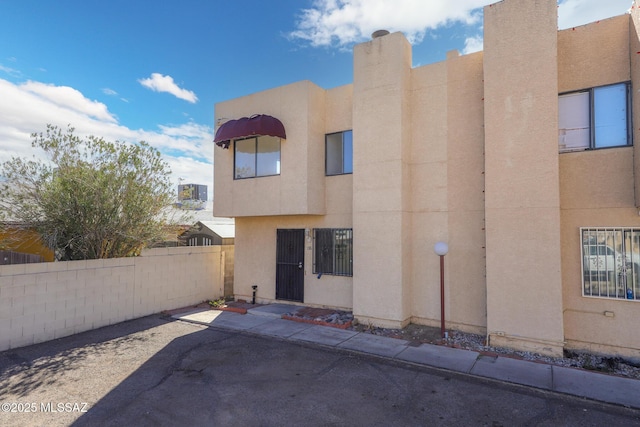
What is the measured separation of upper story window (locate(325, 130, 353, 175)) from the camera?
9867mm

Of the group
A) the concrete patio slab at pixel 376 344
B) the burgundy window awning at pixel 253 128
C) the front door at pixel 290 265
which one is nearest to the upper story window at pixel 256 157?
the burgundy window awning at pixel 253 128

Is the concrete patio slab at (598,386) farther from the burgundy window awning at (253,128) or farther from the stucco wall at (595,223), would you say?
the burgundy window awning at (253,128)

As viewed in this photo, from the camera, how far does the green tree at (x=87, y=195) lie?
8281mm

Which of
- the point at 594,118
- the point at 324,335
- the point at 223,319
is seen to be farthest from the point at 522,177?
the point at 223,319

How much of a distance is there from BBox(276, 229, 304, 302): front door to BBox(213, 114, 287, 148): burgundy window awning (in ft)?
10.4

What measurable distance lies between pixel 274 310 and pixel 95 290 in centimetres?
471

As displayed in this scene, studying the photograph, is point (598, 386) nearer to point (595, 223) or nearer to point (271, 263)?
point (595, 223)

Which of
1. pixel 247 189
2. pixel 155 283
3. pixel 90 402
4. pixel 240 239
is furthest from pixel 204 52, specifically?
pixel 90 402

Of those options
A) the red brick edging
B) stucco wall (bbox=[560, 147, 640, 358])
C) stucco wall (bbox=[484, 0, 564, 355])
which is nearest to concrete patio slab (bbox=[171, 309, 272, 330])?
the red brick edging

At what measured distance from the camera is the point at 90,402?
486cm

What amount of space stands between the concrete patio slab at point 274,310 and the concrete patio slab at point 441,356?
4075 mm

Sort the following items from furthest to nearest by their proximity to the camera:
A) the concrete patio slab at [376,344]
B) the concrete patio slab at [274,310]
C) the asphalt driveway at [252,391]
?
the concrete patio slab at [274,310]
the concrete patio slab at [376,344]
the asphalt driveway at [252,391]

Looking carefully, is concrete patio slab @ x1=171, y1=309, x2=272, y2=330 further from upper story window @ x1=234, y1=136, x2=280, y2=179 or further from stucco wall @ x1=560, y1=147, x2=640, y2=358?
stucco wall @ x1=560, y1=147, x2=640, y2=358

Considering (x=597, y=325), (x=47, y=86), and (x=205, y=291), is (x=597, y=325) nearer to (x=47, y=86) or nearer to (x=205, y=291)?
(x=205, y=291)
